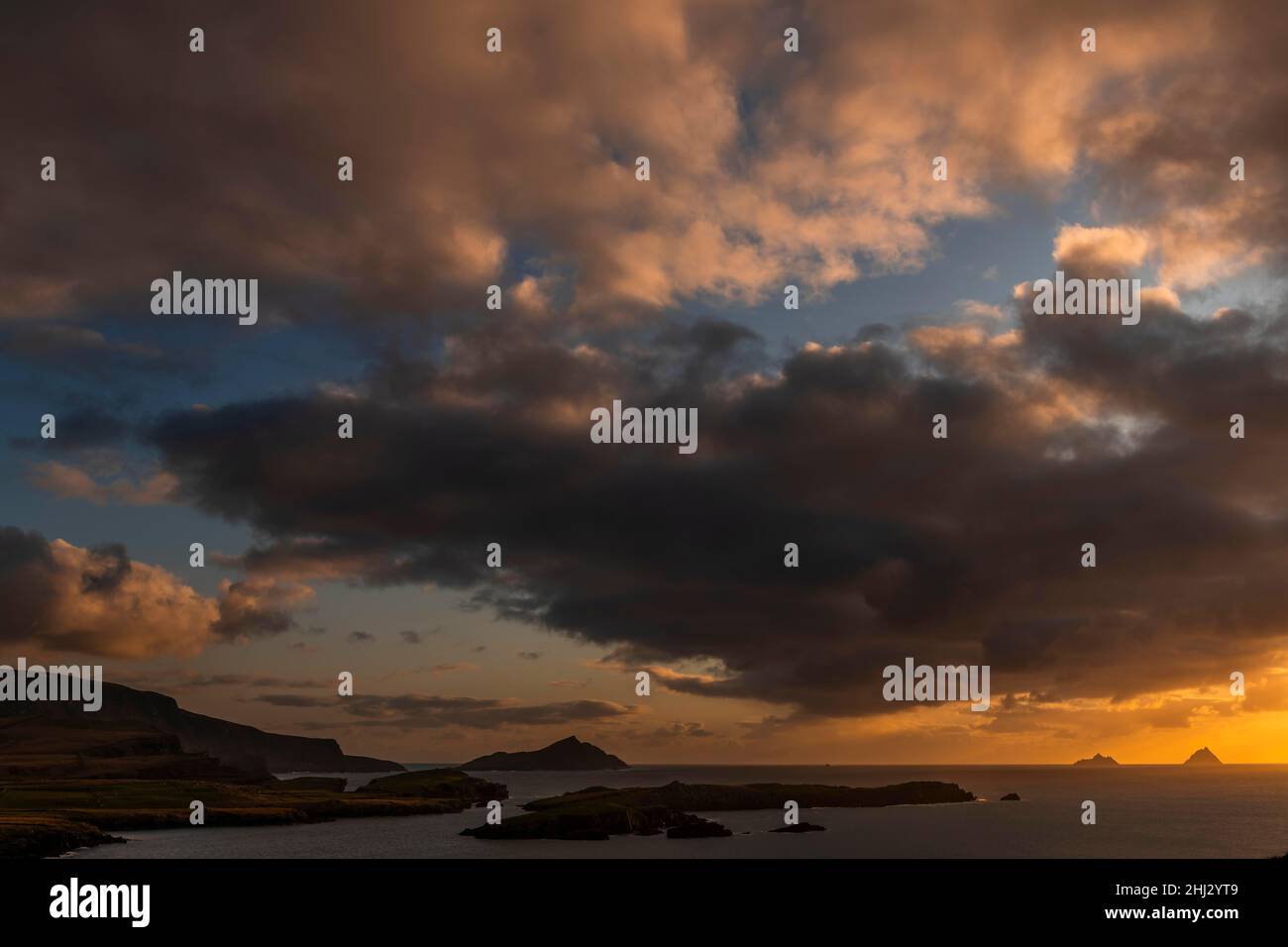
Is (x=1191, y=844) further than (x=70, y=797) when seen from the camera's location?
No
